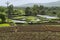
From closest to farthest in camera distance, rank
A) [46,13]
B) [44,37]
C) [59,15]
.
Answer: [44,37], [59,15], [46,13]

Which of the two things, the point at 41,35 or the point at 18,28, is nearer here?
the point at 41,35

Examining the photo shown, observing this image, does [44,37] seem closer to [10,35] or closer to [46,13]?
[10,35]

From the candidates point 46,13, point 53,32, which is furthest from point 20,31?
point 46,13

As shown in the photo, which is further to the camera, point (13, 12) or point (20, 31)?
point (13, 12)

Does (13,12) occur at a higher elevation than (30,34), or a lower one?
lower

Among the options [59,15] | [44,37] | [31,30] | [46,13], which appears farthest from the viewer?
[46,13]

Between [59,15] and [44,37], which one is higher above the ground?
[44,37]

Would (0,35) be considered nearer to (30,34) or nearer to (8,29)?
(8,29)

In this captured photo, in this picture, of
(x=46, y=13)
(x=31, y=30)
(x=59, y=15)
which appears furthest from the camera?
(x=46, y=13)

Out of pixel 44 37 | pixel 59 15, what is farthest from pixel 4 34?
pixel 59 15
